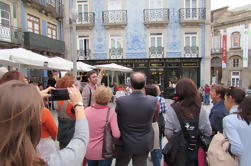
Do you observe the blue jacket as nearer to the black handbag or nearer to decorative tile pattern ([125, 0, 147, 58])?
the black handbag

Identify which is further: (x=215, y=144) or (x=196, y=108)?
(x=196, y=108)

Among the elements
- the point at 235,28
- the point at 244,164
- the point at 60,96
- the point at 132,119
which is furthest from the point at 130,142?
the point at 235,28

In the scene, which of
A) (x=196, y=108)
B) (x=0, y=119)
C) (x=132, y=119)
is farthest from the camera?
(x=132, y=119)

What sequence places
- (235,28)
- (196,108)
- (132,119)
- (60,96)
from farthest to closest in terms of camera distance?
(235,28) → (132,119) → (196,108) → (60,96)

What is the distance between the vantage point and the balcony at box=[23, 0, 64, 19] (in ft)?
48.0

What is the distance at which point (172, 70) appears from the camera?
19.2 metres

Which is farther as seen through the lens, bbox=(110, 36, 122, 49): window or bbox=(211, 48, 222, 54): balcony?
bbox=(211, 48, 222, 54): balcony

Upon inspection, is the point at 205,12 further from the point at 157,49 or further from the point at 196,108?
the point at 196,108

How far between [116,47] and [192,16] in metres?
6.96

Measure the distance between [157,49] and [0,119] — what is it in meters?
18.5

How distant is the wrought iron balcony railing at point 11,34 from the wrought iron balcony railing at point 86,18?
22.6ft

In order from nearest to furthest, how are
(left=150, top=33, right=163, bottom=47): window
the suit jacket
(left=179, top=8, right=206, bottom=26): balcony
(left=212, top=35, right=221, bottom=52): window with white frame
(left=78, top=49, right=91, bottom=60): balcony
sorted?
the suit jacket → (left=179, top=8, right=206, bottom=26): balcony → (left=150, top=33, right=163, bottom=47): window → (left=78, top=49, right=91, bottom=60): balcony → (left=212, top=35, right=221, bottom=52): window with white frame

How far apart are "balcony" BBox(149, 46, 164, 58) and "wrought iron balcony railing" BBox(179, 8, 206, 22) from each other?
117 inches

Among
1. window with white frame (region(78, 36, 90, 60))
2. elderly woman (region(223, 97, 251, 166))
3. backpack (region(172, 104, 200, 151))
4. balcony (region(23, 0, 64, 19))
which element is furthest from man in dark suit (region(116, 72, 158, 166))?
window with white frame (region(78, 36, 90, 60))
